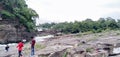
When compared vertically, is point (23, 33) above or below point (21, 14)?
below

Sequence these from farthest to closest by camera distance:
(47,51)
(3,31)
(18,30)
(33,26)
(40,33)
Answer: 1. (40,33)
2. (33,26)
3. (18,30)
4. (3,31)
5. (47,51)

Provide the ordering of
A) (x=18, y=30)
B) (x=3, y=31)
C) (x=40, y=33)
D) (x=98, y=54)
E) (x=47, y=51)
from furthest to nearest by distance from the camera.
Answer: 1. (x=40, y=33)
2. (x=18, y=30)
3. (x=3, y=31)
4. (x=47, y=51)
5. (x=98, y=54)

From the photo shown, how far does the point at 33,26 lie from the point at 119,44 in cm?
5434

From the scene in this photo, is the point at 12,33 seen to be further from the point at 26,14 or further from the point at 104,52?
the point at 104,52

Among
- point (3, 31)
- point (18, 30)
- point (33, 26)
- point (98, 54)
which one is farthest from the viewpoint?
point (33, 26)

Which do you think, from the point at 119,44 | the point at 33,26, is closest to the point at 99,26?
the point at 33,26

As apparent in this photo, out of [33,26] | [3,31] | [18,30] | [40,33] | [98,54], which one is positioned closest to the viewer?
[98,54]

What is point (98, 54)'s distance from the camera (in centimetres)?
2058

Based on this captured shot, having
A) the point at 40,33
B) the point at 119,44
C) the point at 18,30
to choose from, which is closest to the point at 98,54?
the point at 119,44

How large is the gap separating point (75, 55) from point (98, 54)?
1739 mm

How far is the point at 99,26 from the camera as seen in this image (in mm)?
68562

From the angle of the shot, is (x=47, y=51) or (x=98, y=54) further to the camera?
(x=47, y=51)

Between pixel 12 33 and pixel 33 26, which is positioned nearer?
pixel 12 33

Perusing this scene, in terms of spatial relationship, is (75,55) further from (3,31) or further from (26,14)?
(26,14)
